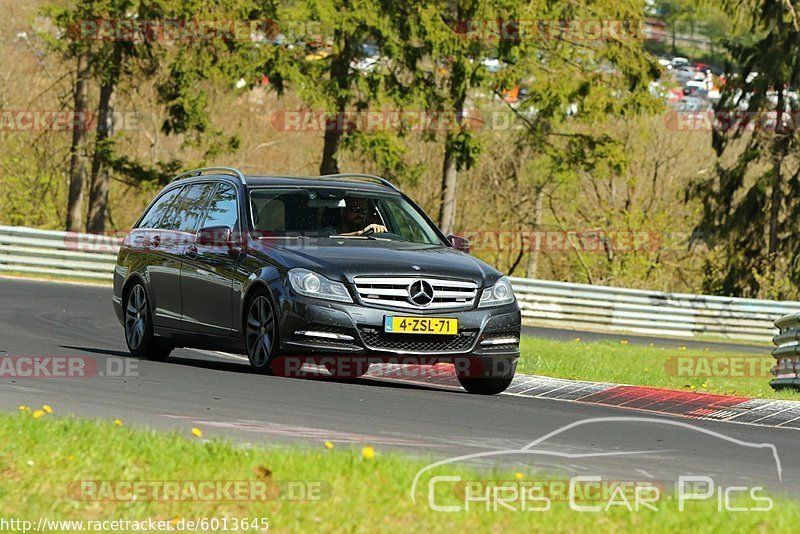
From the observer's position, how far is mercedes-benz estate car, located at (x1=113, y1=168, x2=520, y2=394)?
11086 mm

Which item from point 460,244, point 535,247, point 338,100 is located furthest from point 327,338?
point 535,247

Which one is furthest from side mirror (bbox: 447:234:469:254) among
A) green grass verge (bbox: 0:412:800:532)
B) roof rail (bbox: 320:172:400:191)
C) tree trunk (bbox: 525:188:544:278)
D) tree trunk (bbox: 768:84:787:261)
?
tree trunk (bbox: 525:188:544:278)

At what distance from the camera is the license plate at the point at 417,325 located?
1108 cm

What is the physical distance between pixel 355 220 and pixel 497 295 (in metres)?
1.56

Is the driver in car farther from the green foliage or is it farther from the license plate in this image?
the green foliage

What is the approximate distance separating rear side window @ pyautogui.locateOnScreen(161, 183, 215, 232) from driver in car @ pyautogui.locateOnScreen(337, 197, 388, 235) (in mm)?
1399

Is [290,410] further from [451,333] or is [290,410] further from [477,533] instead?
[477,533]

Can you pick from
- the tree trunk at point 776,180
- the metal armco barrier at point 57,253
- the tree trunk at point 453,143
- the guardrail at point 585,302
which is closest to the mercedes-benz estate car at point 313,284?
the metal armco barrier at point 57,253

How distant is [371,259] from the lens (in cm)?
1134

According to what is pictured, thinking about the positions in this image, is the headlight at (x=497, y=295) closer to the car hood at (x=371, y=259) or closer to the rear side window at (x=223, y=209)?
the car hood at (x=371, y=259)

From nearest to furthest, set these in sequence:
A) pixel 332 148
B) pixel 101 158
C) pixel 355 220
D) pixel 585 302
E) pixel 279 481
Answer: pixel 279 481, pixel 355 220, pixel 585 302, pixel 332 148, pixel 101 158

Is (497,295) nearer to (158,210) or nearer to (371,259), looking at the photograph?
(371,259)

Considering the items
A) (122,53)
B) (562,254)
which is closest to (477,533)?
(122,53)

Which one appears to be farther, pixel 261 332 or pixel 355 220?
pixel 355 220
